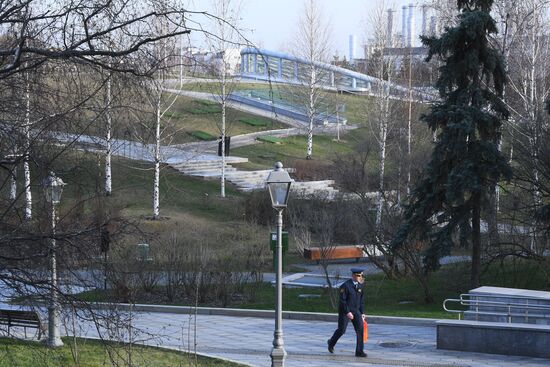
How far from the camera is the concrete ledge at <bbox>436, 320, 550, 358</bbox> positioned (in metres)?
17.4

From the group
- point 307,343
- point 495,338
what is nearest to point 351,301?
point 307,343

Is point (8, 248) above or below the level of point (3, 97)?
below

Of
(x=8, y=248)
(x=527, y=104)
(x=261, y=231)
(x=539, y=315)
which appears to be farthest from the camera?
(x=261, y=231)

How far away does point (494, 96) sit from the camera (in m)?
24.9

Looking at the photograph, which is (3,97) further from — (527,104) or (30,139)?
(527,104)

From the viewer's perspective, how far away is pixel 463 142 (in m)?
24.6

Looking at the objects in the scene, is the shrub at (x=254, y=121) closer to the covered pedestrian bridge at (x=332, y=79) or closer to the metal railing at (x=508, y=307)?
the covered pedestrian bridge at (x=332, y=79)

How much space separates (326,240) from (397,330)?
248 inches

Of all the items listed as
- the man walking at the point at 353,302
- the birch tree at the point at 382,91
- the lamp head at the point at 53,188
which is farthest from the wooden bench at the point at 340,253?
the lamp head at the point at 53,188

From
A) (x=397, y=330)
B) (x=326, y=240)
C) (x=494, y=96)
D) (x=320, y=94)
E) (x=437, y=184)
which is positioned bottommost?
(x=397, y=330)

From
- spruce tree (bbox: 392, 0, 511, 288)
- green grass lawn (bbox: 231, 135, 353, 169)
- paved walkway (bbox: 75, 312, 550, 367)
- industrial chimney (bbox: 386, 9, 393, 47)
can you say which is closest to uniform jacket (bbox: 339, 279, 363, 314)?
paved walkway (bbox: 75, 312, 550, 367)

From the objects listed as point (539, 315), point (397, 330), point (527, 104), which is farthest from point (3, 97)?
point (527, 104)

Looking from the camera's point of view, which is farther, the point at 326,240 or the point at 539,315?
the point at 326,240

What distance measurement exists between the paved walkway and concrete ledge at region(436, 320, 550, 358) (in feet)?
0.66
